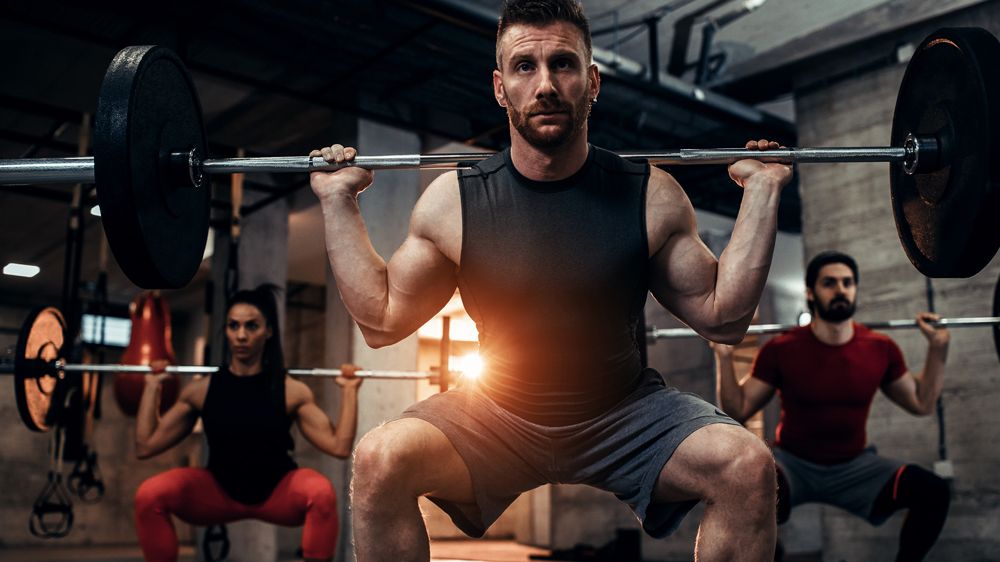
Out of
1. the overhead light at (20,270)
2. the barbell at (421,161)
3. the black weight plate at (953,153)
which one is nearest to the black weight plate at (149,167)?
the barbell at (421,161)

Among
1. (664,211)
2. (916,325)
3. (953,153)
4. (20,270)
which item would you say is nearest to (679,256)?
(664,211)

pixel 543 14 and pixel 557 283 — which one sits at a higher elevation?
pixel 543 14

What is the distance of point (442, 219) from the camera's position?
78.0 inches

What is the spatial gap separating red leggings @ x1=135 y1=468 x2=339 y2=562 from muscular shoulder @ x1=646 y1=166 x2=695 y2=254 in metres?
2.29

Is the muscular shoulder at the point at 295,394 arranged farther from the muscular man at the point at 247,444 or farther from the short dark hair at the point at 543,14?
the short dark hair at the point at 543,14

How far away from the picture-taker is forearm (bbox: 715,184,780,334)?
1.89m

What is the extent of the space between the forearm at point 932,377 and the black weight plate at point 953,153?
1.99 metres

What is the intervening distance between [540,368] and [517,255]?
0.84 feet

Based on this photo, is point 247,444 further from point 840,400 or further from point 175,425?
point 840,400

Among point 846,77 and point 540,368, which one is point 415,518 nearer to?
point 540,368

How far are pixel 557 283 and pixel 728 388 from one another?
231cm

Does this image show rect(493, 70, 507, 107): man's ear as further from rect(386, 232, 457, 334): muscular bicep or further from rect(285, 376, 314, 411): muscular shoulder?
rect(285, 376, 314, 411): muscular shoulder

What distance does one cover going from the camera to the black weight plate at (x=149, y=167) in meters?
1.96

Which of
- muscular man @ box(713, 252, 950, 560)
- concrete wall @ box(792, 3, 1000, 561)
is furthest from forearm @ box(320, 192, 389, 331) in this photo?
concrete wall @ box(792, 3, 1000, 561)
